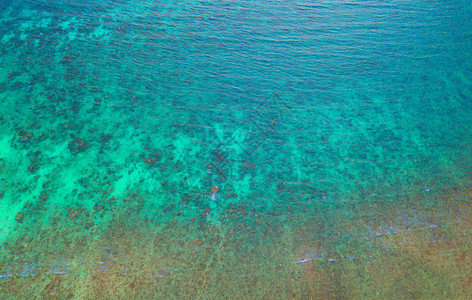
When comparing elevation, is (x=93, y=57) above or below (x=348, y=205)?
above

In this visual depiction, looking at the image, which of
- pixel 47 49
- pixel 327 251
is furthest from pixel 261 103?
pixel 47 49

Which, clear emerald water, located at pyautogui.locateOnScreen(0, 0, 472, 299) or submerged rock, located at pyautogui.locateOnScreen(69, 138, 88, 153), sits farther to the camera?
submerged rock, located at pyautogui.locateOnScreen(69, 138, 88, 153)

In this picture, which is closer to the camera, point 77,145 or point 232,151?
point 77,145

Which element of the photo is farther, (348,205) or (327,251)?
(348,205)

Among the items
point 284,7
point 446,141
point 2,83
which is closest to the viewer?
point 2,83

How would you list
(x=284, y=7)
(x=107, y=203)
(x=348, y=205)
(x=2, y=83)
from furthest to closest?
(x=284, y=7), (x=2, y=83), (x=348, y=205), (x=107, y=203)

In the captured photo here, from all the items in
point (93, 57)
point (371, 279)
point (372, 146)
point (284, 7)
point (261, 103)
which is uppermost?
point (284, 7)

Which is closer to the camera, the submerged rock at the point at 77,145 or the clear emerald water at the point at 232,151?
the clear emerald water at the point at 232,151

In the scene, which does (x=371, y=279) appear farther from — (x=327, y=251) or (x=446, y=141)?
(x=446, y=141)
